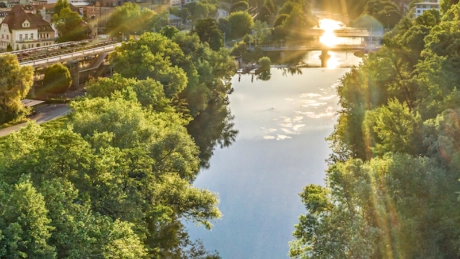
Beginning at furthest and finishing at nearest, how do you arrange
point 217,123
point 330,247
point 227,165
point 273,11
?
point 273,11 → point 217,123 → point 227,165 → point 330,247

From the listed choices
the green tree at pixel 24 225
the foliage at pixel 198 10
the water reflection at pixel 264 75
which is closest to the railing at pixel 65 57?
the water reflection at pixel 264 75

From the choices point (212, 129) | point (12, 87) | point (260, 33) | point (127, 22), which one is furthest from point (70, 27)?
point (12, 87)

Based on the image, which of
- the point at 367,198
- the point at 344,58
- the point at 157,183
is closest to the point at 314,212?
the point at 367,198

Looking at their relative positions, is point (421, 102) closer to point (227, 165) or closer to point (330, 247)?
point (227, 165)

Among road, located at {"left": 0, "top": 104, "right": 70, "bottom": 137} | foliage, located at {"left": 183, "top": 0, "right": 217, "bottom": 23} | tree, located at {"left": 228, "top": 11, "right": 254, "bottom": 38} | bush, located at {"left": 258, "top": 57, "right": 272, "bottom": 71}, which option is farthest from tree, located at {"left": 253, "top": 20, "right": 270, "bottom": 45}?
road, located at {"left": 0, "top": 104, "right": 70, "bottom": 137}

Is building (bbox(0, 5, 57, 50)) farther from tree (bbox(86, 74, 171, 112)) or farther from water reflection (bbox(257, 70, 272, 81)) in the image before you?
tree (bbox(86, 74, 171, 112))

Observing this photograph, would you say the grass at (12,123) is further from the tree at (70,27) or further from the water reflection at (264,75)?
the tree at (70,27)
